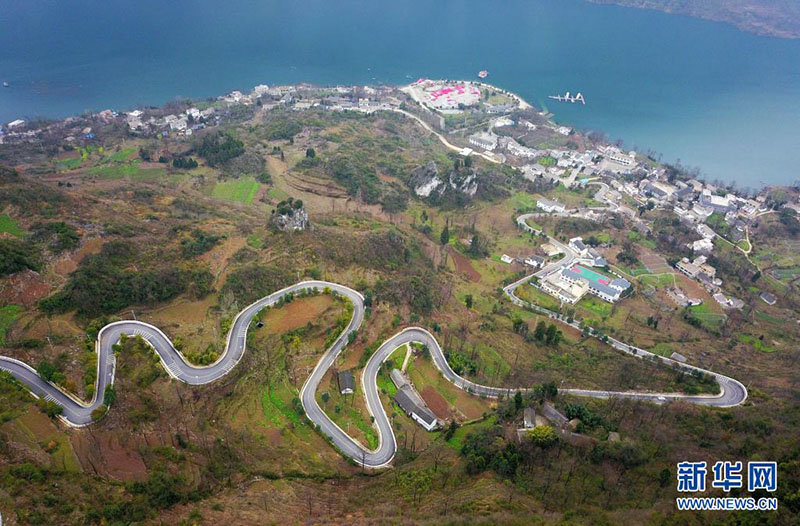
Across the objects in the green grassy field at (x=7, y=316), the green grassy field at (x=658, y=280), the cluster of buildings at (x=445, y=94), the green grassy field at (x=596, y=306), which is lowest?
the green grassy field at (x=596, y=306)

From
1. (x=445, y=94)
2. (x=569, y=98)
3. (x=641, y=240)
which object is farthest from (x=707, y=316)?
(x=445, y=94)

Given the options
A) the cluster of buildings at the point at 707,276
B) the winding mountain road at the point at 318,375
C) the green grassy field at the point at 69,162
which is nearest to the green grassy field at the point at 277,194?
the winding mountain road at the point at 318,375

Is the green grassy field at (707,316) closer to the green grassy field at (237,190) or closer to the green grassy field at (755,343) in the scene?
the green grassy field at (755,343)

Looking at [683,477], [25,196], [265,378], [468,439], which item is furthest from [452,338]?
[25,196]

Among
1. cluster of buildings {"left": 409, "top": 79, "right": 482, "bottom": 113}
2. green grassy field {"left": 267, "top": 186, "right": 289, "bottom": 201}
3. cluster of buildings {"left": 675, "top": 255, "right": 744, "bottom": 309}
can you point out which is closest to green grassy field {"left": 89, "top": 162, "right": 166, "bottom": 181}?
green grassy field {"left": 267, "top": 186, "right": 289, "bottom": 201}

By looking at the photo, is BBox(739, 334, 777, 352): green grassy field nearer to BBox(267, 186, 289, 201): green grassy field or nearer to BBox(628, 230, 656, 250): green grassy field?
BBox(628, 230, 656, 250): green grassy field

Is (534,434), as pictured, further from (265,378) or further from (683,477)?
(265,378)

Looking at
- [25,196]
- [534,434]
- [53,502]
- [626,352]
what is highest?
[25,196]

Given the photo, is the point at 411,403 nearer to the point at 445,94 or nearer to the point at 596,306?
the point at 596,306
